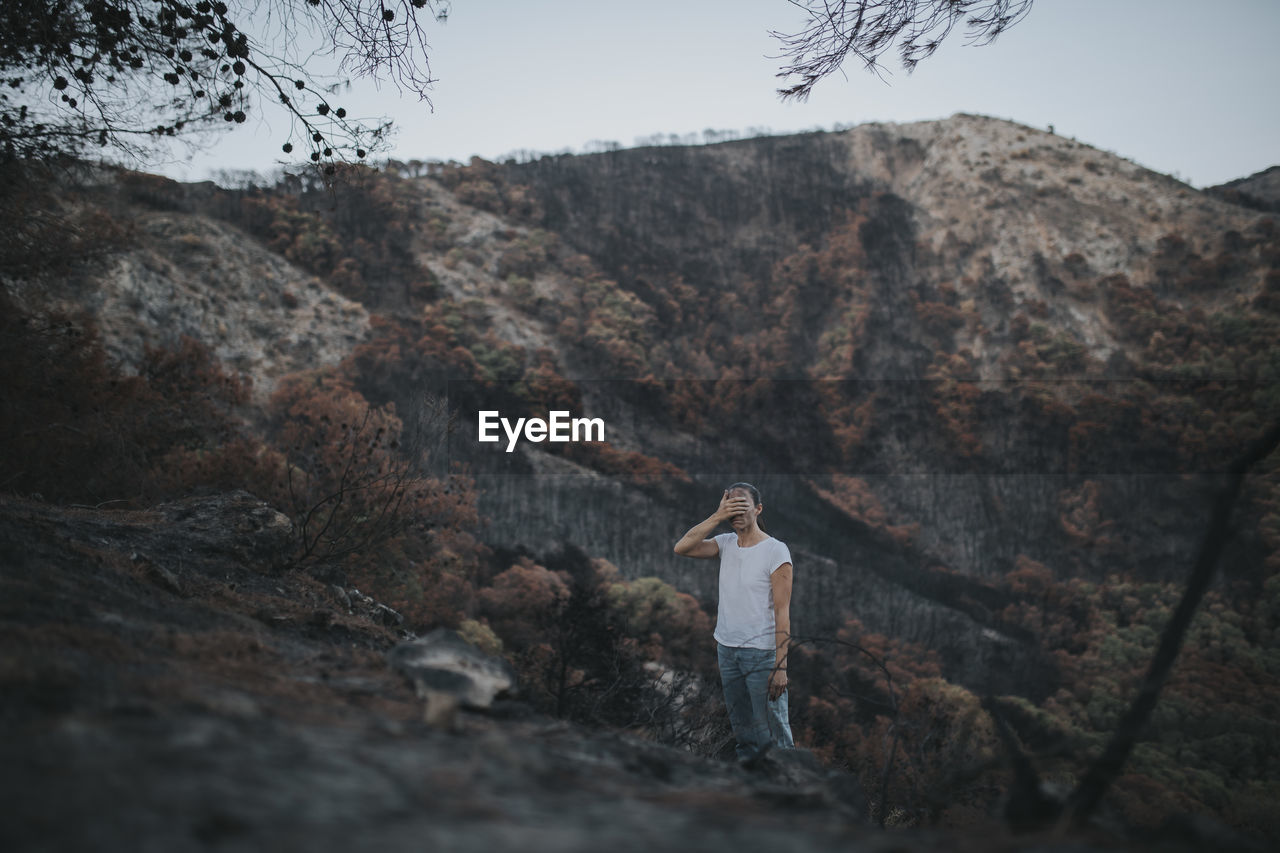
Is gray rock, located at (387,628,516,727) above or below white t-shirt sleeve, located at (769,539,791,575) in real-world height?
below

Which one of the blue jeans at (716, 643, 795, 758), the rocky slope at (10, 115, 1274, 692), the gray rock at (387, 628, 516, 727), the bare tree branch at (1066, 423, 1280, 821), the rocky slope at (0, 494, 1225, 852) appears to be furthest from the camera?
the rocky slope at (10, 115, 1274, 692)

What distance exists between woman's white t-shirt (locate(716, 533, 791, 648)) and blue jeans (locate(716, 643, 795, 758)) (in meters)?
0.06

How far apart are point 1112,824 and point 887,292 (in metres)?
31.2

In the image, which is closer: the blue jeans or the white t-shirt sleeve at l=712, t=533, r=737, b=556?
the blue jeans

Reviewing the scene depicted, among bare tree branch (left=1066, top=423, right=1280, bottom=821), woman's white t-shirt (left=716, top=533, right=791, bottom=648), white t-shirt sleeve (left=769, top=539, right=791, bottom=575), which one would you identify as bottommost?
woman's white t-shirt (left=716, top=533, right=791, bottom=648)

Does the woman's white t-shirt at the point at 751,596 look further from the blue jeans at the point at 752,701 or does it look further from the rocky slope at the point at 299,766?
the rocky slope at the point at 299,766

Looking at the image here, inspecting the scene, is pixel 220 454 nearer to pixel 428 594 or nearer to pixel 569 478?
pixel 428 594

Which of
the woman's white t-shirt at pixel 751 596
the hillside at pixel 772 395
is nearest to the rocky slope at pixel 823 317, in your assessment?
the hillside at pixel 772 395

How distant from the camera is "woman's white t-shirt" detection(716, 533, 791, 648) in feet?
11.7

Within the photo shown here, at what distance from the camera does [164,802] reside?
107 cm

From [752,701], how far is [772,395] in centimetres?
2353

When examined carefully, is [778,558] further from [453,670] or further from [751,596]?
[453,670]

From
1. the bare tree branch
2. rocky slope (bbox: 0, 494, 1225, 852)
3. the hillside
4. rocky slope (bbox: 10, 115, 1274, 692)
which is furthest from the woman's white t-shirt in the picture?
rocky slope (bbox: 10, 115, 1274, 692)

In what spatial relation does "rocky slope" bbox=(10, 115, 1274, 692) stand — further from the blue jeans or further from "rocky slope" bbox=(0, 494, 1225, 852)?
"rocky slope" bbox=(0, 494, 1225, 852)
